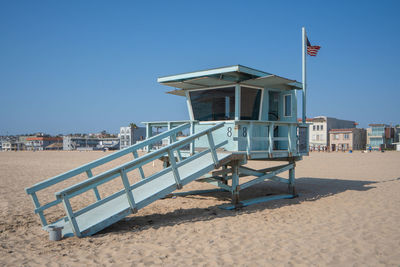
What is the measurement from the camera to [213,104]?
10.1m

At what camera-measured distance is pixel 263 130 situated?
32.2 ft

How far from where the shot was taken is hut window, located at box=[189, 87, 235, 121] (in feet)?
31.9

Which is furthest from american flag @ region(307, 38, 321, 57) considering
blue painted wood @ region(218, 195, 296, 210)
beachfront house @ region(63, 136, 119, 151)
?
beachfront house @ region(63, 136, 119, 151)

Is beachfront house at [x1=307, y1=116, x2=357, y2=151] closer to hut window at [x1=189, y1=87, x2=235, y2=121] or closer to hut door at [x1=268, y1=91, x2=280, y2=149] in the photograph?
hut door at [x1=268, y1=91, x2=280, y2=149]

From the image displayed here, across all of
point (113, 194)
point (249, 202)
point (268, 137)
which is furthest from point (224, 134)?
point (113, 194)

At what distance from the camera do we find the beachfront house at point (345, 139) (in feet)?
227

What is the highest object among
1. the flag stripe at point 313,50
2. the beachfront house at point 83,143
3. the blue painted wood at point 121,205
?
the flag stripe at point 313,50

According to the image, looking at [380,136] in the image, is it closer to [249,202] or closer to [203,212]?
[249,202]

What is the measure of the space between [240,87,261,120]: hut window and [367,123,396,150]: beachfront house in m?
71.9

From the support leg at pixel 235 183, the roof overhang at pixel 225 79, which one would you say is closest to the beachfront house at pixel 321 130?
the roof overhang at pixel 225 79

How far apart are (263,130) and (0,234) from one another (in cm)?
745

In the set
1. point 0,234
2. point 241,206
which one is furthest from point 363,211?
point 0,234

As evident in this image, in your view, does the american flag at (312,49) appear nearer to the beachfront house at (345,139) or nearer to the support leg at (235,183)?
the support leg at (235,183)

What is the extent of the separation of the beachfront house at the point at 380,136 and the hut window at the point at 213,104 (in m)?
72.5
